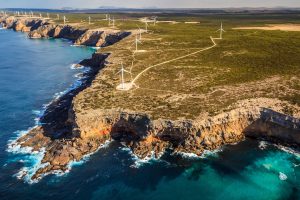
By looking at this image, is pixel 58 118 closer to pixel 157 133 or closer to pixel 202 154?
pixel 157 133

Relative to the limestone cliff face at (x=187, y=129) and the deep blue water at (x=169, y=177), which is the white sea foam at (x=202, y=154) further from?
the limestone cliff face at (x=187, y=129)

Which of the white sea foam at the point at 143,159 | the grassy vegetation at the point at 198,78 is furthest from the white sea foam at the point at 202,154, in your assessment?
the grassy vegetation at the point at 198,78

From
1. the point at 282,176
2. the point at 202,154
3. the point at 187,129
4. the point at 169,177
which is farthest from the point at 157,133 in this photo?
the point at 282,176

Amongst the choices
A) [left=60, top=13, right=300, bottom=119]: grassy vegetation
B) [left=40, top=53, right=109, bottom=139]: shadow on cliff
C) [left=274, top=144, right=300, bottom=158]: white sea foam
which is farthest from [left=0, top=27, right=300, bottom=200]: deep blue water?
[left=60, top=13, right=300, bottom=119]: grassy vegetation

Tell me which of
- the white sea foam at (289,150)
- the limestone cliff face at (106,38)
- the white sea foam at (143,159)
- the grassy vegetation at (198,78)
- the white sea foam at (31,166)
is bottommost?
the white sea foam at (31,166)

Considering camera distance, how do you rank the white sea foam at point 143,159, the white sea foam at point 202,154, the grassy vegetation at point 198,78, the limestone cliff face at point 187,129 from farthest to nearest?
the grassy vegetation at point 198,78
the limestone cliff face at point 187,129
the white sea foam at point 202,154
the white sea foam at point 143,159

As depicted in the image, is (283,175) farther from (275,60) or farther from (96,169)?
(275,60)

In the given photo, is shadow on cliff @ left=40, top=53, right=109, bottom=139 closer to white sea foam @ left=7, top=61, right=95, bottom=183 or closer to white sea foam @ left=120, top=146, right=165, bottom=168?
white sea foam @ left=7, top=61, right=95, bottom=183

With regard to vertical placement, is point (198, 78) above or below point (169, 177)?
above
